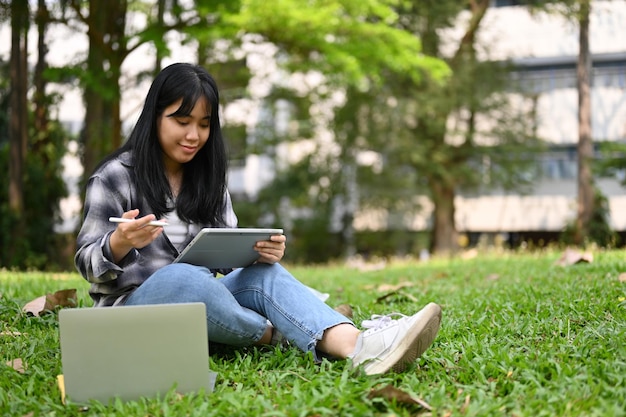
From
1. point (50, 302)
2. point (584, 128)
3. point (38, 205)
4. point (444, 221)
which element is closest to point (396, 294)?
point (50, 302)

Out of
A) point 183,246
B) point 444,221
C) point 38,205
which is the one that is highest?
point 183,246

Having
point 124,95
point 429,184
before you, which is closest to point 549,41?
point 429,184

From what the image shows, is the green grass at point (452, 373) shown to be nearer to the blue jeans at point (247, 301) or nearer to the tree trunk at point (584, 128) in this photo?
the blue jeans at point (247, 301)

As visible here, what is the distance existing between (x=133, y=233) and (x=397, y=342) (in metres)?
0.93

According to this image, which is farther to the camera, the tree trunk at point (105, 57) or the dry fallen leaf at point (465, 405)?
the tree trunk at point (105, 57)

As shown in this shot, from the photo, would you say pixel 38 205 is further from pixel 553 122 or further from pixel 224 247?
pixel 553 122

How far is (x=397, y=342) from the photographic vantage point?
7.96 feet

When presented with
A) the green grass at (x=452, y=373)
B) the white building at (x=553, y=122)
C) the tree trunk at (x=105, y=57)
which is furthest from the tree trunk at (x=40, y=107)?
Result: the green grass at (x=452, y=373)

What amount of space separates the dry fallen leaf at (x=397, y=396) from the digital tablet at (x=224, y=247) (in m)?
0.72

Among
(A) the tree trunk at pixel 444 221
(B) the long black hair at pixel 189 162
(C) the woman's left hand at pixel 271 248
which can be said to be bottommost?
(A) the tree trunk at pixel 444 221

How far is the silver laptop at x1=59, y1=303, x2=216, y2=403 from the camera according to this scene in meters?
2.14

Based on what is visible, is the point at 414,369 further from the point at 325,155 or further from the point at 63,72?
the point at 325,155

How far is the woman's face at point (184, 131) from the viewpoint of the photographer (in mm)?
2793

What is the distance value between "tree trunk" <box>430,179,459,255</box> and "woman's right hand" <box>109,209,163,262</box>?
15.6 metres
